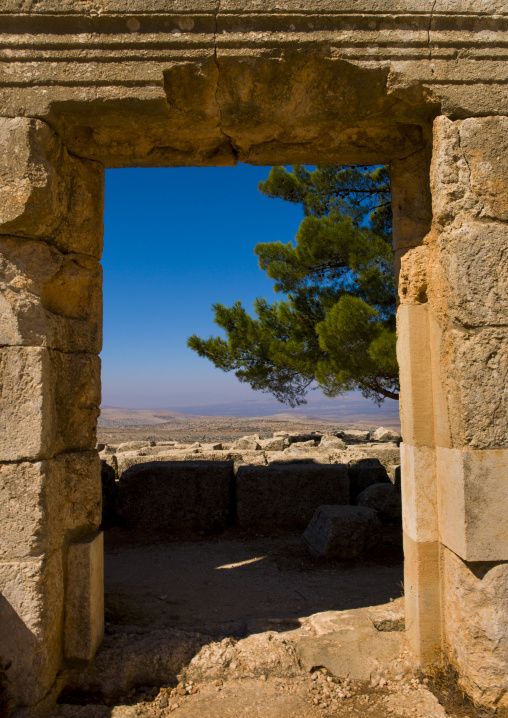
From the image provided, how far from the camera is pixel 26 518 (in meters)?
2.59

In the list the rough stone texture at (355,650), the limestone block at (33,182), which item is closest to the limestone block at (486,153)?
the limestone block at (33,182)

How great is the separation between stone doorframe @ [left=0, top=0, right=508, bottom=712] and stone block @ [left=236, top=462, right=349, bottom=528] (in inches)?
117

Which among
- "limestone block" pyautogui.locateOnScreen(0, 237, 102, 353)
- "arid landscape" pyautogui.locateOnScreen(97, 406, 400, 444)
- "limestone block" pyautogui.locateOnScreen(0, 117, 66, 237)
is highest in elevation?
"limestone block" pyautogui.locateOnScreen(0, 117, 66, 237)

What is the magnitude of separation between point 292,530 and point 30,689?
373cm

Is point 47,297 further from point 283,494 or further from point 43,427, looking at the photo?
point 283,494

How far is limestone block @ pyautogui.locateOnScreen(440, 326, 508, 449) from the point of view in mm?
2600

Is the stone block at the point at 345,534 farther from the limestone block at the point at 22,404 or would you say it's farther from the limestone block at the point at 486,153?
the limestone block at the point at 486,153

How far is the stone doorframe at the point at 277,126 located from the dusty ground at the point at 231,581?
2.71 feet

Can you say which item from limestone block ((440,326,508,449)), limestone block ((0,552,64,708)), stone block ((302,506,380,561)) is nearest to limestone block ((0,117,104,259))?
limestone block ((0,552,64,708))

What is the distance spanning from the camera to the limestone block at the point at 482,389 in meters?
2.60

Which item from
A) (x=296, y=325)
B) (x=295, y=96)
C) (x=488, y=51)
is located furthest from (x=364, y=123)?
(x=296, y=325)

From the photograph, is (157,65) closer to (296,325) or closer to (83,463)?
(83,463)

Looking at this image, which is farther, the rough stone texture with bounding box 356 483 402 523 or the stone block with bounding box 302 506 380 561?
the rough stone texture with bounding box 356 483 402 523

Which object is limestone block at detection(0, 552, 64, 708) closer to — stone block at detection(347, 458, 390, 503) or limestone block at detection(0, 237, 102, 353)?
limestone block at detection(0, 237, 102, 353)
